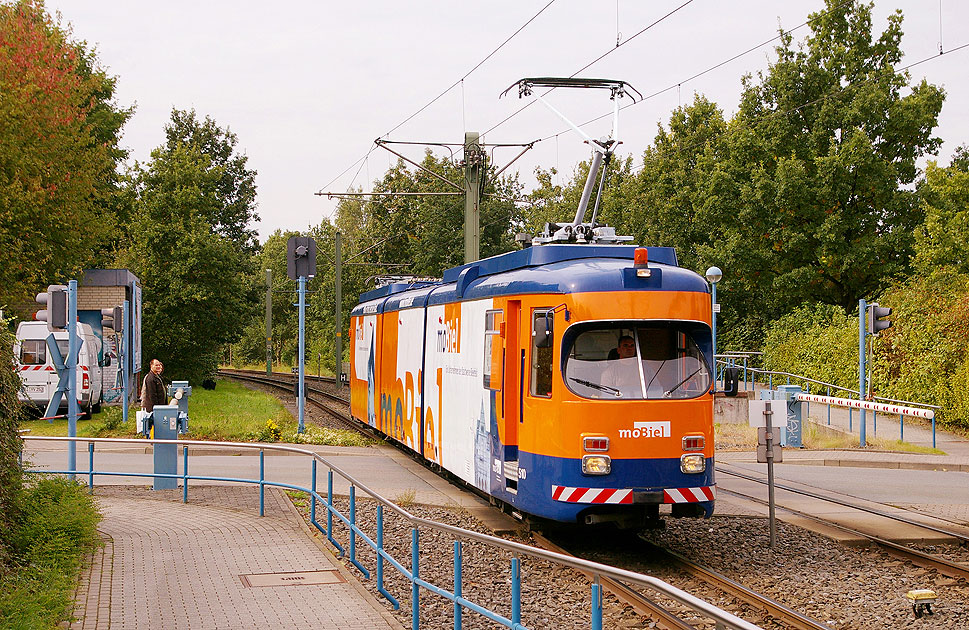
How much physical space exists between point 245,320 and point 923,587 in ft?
123

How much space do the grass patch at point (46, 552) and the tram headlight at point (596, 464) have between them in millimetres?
4793

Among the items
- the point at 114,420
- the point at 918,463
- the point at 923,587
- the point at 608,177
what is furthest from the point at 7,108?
the point at 608,177

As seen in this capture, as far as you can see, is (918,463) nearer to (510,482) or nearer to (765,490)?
(765,490)

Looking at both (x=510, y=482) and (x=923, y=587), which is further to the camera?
(x=510, y=482)

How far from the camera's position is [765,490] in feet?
55.1

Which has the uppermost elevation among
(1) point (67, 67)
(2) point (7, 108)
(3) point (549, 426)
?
(1) point (67, 67)

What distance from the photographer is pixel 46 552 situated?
9.68m

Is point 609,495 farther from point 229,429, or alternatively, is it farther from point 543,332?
point 229,429

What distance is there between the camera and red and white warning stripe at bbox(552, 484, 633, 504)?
34.4ft

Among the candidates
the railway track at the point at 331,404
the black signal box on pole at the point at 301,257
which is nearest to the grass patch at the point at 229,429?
the railway track at the point at 331,404

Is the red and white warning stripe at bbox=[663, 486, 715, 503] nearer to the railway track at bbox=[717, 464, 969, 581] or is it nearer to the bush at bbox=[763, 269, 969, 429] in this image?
the railway track at bbox=[717, 464, 969, 581]

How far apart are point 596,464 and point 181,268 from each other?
1247 inches

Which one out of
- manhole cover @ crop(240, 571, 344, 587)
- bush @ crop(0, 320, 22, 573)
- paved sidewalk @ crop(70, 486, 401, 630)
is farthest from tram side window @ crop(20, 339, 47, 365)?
manhole cover @ crop(240, 571, 344, 587)

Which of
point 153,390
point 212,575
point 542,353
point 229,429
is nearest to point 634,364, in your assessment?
point 542,353
